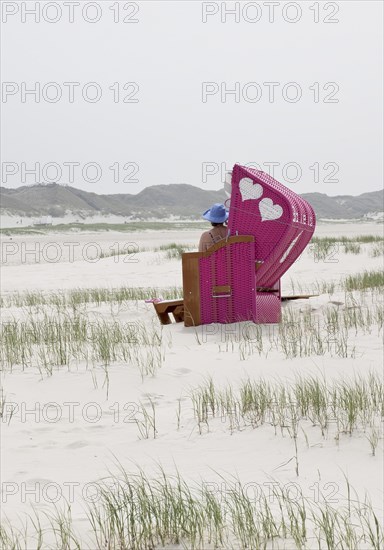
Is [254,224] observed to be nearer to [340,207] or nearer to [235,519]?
[235,519]

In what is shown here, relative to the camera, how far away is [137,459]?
3.79 m

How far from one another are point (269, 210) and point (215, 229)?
964 mm

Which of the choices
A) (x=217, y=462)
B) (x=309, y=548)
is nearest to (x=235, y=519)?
(x=309, y=548)

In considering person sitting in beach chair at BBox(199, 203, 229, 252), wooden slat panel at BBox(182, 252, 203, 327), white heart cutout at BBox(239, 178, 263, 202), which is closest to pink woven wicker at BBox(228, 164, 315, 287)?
white heart cutout at BBox(239, 178, 263, 202)

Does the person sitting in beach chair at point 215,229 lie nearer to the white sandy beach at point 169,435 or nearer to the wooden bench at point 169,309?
the wooden bench at point 169,309

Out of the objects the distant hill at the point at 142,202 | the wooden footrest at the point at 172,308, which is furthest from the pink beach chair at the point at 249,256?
the distant hill at the point at 142,202

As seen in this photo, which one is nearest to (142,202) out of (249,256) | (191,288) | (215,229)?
(215,229)

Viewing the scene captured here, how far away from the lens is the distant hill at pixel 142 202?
8806 centimetres

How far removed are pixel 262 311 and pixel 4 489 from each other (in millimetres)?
5198

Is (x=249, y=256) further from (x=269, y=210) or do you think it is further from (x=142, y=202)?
(x=142, y=202)

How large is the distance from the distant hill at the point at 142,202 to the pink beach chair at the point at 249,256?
213ft

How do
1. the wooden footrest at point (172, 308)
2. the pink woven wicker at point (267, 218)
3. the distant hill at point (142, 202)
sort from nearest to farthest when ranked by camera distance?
the pink woven wicker at point (267, 218), the wooden footrest at point (172, 308), the distant hill at point (142, 202)

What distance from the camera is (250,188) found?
25.0 ft

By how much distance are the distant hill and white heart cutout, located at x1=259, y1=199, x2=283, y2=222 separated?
214ft
